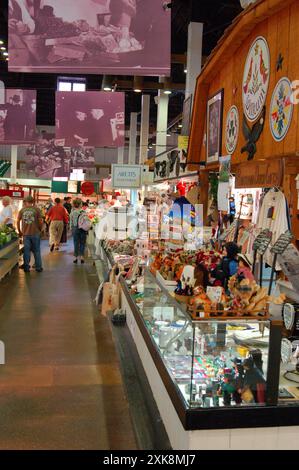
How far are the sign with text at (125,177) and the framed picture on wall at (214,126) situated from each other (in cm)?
341

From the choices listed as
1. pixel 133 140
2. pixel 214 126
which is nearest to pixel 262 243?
pixel 214 126

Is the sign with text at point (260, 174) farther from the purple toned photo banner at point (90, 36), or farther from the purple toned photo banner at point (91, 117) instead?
the purple toned photo banner at point (91, 117)

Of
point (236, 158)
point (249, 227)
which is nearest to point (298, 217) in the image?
point (249, 227)

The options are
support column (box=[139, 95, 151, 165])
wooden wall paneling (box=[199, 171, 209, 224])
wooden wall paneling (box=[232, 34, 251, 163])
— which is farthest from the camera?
support column (box=[139, 95, 151, 165])

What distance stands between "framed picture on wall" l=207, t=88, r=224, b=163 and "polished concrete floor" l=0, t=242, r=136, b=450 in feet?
9.50

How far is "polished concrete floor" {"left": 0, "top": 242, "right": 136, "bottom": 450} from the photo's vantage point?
12.7 feet

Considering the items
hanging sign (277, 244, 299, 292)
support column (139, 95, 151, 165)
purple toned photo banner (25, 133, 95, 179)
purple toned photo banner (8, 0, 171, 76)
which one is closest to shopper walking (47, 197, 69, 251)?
purple toned photo banner (25, 133, 95, 179)

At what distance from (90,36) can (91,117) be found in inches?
237

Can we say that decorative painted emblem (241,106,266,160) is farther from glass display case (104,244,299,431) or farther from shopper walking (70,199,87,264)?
shopper walking (70,199,87,264)

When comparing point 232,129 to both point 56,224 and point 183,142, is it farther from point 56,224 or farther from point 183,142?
point 56,224

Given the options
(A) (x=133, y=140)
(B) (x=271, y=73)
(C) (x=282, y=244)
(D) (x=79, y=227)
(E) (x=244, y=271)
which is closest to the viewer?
(E) (x=244, y=271)

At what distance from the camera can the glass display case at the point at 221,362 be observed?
9.77 feet

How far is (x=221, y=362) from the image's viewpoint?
3238 mm

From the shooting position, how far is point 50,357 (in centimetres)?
579
